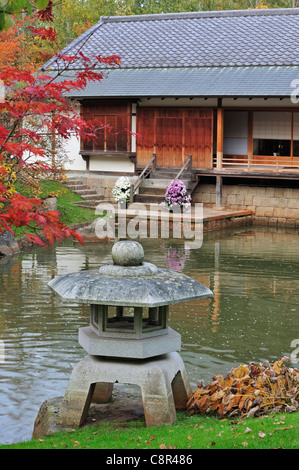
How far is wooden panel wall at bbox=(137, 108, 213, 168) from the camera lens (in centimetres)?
2627

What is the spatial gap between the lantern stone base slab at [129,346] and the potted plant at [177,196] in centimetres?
1648

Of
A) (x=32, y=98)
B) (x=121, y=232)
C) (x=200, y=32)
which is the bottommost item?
(x=121, y=232)

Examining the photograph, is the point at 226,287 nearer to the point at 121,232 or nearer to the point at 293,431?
the point at 121,232

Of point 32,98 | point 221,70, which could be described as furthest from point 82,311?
point 221,70

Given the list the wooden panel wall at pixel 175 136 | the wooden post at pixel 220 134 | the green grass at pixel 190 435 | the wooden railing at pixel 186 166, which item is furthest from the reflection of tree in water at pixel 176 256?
the green grass at pixel 190 435

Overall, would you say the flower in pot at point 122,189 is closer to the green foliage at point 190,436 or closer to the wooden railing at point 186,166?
the wooden railing at point 186,166

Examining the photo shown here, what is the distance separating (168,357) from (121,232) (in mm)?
14510

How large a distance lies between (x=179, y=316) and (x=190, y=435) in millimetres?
6416

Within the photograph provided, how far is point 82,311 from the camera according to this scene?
12.8m

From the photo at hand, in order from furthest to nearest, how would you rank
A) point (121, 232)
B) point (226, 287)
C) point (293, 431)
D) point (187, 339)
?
point (121, 232) < point (226, 287) < point (187, 339) < point (293, 431)

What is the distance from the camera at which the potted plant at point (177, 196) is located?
77.8 feet

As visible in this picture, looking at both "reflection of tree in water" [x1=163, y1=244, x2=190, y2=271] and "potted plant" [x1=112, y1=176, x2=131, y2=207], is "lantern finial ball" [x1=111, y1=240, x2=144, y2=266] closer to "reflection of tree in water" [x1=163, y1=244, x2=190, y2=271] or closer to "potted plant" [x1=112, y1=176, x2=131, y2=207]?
"reflection of tree in water" [x1=163, y1=244, x2=190, y2=271]

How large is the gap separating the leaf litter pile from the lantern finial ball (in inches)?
62.1

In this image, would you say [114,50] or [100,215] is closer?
[100,215]
